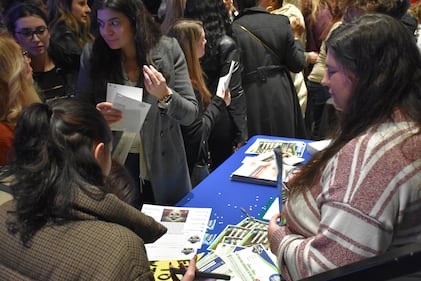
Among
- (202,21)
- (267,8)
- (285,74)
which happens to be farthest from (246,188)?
(267,8)

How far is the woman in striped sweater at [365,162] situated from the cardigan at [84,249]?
444mm

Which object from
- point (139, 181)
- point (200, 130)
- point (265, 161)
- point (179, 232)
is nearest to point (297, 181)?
point (179, 232)

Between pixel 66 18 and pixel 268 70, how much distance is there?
56.4 inches

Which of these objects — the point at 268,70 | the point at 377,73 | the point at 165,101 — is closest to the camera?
the point at 377,73

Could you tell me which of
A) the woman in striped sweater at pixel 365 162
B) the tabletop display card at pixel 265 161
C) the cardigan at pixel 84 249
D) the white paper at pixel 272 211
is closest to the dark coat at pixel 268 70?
the tabletop display card at pixel 265 161

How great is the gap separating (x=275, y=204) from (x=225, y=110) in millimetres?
1178

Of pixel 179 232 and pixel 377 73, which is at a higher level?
pixel 377 73

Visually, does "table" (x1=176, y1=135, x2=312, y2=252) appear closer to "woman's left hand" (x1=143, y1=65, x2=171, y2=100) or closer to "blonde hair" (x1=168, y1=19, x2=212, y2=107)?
"woman's left hand" (x1=143, y1=65, x2=171, y2=100)

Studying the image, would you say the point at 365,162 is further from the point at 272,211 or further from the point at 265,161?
the point at 265,161

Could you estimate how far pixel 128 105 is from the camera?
2.22 m

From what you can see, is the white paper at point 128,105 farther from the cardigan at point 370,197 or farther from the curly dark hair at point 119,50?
the cardigan at point 370,197

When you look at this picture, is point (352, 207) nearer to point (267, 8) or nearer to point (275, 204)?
point (275, 204)

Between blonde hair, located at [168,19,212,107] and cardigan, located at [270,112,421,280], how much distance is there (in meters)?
1.78

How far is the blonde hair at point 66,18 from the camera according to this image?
137 inches
